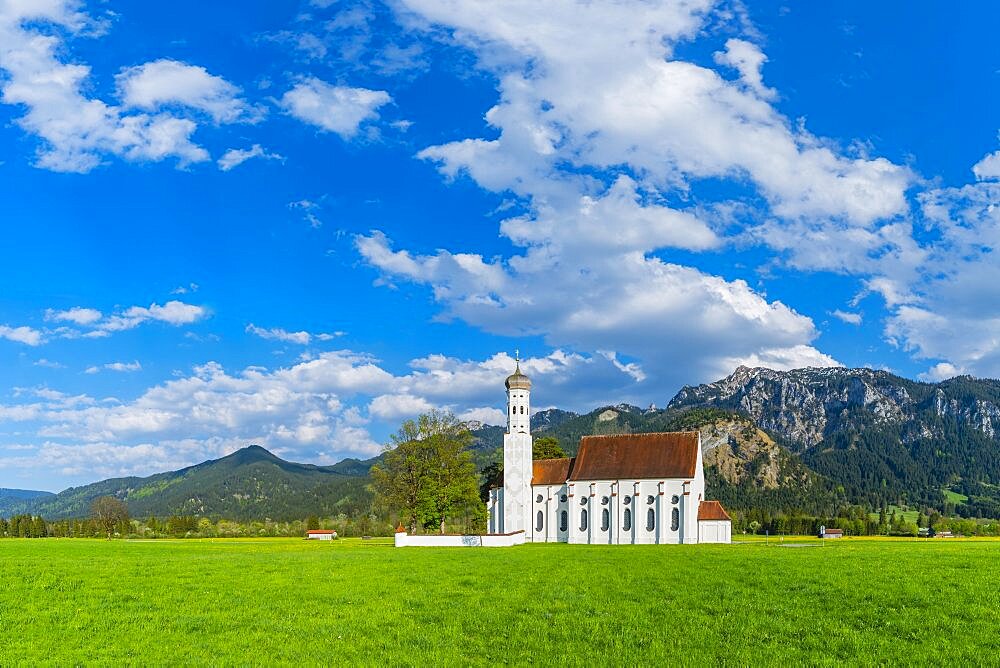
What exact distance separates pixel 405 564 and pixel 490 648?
19346 mm

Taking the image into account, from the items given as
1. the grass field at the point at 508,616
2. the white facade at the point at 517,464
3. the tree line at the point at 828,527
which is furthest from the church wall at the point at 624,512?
the grass field at the point at 508,616

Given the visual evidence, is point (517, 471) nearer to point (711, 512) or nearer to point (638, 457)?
point (638, 457)

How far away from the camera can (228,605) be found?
21.5 m

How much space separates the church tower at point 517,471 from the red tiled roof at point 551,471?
1.20 meters

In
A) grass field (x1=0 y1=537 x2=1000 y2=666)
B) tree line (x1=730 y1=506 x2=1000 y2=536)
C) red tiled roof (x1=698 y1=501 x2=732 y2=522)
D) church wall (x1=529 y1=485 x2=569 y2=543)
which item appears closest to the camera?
grass field (x1=0 y1=537 x2=1000 y2=666)

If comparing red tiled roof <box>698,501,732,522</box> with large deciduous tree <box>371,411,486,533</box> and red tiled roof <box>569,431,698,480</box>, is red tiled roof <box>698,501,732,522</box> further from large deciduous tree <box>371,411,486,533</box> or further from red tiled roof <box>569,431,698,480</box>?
large deciduous tree <box>371,411,486,533</box>

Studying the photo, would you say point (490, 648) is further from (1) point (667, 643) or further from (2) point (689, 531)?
(2) point (689, 531)

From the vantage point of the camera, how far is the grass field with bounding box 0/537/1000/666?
15391 mm

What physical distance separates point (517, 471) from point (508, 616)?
63.3m

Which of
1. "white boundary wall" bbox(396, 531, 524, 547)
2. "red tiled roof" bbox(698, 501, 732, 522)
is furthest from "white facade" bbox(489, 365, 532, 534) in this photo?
"red tiled roof" bbox(698, 501, 732, 522)

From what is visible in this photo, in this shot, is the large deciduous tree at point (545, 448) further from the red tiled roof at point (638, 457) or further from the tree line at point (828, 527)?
the tree line at point (828, 527)

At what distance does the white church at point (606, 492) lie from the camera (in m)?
76.8

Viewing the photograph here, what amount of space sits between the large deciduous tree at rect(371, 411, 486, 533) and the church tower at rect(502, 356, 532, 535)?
357 cm

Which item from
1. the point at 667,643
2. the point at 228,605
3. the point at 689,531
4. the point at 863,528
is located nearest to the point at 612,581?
the point at 667,643
